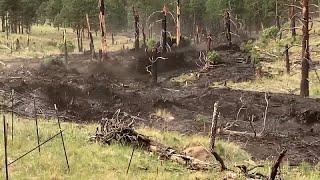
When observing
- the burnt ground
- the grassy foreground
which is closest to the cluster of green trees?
the burnt ground

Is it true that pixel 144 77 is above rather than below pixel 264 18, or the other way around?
below

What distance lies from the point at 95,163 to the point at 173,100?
43.6ft

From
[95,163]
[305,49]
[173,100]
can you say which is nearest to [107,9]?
[173,100]

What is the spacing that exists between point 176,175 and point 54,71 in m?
27.4

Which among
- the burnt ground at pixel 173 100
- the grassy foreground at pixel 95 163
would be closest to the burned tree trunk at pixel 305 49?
the burnt ground at pixel 173 100

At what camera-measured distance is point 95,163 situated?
1082 cm

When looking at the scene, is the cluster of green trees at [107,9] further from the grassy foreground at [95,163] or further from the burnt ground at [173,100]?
the grassy foreground at [95,163]

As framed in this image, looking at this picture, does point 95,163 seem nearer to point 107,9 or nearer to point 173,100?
point 173,100

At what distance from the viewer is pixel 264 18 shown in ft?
222

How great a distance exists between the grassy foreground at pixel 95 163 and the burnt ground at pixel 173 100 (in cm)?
253

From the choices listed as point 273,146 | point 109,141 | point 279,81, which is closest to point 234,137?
point 273,146

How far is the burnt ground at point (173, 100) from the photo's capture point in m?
17.3

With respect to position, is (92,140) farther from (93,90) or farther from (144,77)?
(144,77)

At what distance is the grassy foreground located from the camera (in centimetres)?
995
